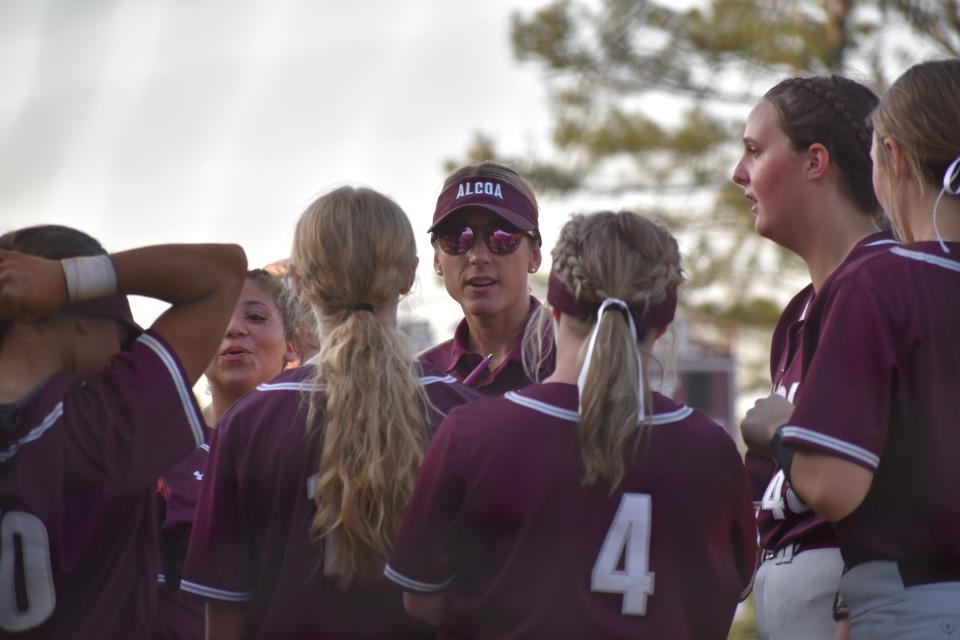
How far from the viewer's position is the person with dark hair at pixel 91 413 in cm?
229

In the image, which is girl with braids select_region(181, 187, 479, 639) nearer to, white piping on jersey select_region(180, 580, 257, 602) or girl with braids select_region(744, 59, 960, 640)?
white piping on jersey select_region(180, 580, 257, 602)

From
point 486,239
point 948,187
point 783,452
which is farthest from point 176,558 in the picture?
point 948,187

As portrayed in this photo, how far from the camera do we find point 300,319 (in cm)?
367

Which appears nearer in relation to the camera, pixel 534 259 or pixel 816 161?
pixel 816 161

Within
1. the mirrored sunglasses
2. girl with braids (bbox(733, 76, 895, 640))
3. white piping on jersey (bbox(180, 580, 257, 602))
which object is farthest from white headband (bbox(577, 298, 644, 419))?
the mirrored sunglasses

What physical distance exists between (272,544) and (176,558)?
0.68 meters

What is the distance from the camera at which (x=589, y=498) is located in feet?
7.55

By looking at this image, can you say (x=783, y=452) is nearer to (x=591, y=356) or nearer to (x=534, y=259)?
(x=591, y=356)

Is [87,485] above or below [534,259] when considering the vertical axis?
below

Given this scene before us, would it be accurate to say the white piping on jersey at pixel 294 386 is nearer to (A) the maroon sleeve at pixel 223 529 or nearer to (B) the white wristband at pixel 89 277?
(A) the maroon sleeve at pixel 223 529

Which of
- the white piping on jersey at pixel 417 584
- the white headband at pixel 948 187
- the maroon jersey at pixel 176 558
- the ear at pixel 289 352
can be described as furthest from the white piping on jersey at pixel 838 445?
the ear at pixel 289 352

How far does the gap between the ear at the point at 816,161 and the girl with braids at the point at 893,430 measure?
515 millimetres

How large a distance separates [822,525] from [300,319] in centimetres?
161

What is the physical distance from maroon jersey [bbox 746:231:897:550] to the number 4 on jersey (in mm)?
412
